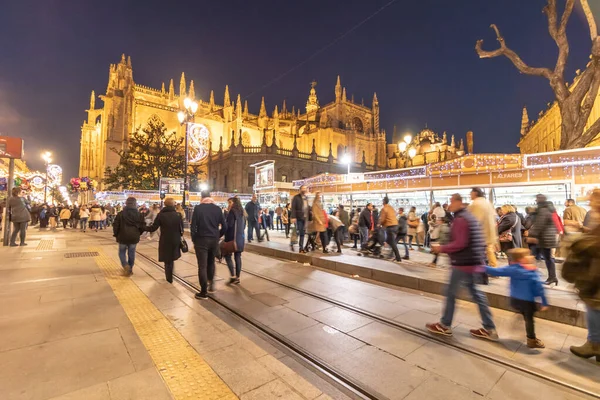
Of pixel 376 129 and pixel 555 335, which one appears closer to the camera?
pixel 555 335

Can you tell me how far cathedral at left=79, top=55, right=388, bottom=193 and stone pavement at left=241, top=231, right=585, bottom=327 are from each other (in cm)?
2779

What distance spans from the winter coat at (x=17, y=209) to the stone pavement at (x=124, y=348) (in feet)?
19.3

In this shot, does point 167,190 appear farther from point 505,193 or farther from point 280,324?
point 505,193

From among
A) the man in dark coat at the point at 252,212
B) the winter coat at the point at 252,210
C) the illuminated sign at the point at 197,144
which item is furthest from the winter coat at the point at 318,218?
the illuminated sign at the point at 197,144

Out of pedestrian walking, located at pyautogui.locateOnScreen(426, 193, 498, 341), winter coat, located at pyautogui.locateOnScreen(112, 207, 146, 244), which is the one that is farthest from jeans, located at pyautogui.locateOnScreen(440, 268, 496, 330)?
winter coat, located at pyautogui.locateOnScreen(112, 207, 146, 244)

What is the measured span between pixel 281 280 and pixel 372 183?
28.7 ft

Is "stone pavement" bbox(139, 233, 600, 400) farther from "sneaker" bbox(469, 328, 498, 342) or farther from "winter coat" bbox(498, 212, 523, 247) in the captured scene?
"winter coat" bbox(498, 212, 523, 247)

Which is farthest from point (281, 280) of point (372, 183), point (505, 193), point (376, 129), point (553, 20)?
point (376, 129)

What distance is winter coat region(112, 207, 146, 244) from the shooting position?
245 inches

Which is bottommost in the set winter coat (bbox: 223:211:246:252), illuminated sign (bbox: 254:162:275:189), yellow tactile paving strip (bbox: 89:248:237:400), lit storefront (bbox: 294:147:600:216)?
yellow tactile paving strip (bbox: 89:248:237:400)

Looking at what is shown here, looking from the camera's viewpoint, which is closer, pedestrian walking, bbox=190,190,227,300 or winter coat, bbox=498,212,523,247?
pedestrian walking, bbox=190,190,227,300

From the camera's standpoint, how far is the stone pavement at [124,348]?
7.86 feet

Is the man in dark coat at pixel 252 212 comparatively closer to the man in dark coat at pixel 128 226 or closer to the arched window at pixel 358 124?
the man in dark coat at pixel 128 226

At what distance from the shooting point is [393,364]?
290cm
